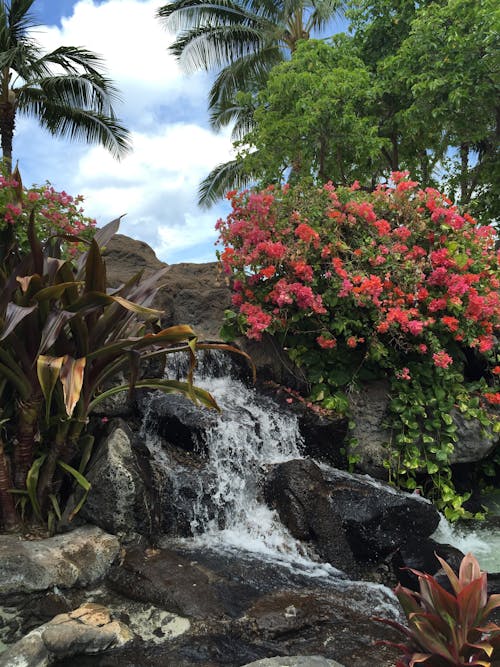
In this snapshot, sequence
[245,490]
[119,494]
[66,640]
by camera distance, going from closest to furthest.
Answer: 1. [66,640]
2. [119,494]
3. [245,490]

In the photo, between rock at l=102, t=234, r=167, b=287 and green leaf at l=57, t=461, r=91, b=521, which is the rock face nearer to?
green leaf at l=57, t=461, r=91, b=521

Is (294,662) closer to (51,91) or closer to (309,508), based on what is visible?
(309,508)

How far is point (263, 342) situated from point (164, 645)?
14.1 ft

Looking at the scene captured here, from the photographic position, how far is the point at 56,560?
155 inches

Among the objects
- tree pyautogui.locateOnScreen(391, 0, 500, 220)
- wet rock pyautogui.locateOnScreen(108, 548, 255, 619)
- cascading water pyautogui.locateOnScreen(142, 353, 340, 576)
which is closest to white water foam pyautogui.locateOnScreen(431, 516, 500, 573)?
cascading water pyautogui.locateOnScreen(142, 353, 340, 576)

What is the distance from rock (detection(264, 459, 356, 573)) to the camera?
15.9 feet

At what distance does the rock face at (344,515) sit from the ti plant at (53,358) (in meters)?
1.38

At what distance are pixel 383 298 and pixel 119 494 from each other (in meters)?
3.80

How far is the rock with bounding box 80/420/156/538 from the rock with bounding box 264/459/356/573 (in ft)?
3.98

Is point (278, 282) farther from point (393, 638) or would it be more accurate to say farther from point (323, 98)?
point (323, 98)

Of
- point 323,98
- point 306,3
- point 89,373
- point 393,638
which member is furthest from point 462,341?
point 306,3

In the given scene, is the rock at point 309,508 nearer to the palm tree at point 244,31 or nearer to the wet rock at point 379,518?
the wet rock at point 379,518

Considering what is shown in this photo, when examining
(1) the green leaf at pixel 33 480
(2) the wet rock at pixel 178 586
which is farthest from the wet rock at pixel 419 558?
(1) the green leaf at pixel 33 480

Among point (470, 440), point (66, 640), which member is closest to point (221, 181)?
point (470, 440)
